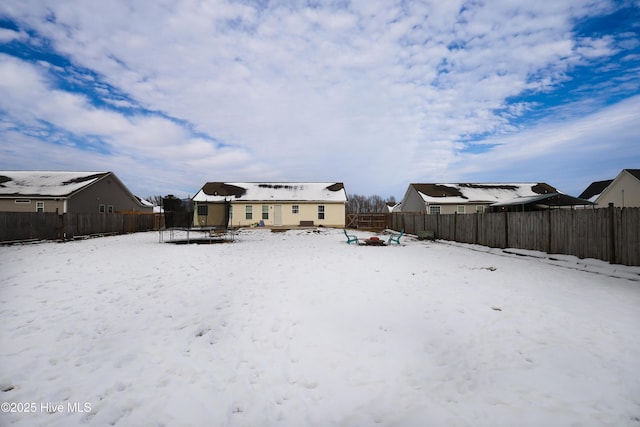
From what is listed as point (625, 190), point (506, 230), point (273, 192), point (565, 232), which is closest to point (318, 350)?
point (565, 232)

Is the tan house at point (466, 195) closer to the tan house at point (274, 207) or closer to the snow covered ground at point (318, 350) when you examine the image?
the tan house at point (274, 207)

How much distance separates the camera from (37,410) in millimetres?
3229

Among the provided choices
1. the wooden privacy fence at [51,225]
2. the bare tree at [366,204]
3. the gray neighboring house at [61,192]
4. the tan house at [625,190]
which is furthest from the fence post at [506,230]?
the bare tree at [366,204]

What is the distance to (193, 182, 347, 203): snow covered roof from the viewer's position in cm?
3259

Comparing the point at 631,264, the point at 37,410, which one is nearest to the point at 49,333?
the point at 37,410

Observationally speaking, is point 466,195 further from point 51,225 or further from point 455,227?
point 51,225

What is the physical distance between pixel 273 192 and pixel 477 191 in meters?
23.7

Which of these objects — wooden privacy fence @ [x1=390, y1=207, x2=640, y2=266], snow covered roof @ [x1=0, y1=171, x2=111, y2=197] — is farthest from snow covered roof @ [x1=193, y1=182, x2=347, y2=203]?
wooden privacy fence @ [x1=390, y1=207, x2=640, y2=266]

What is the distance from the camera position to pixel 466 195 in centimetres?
3228

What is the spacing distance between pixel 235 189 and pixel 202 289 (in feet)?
93.3

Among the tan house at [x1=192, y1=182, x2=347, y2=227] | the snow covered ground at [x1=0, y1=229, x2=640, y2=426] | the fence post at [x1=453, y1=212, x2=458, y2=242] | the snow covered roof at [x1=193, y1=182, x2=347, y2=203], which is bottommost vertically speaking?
the snow covered ground at [x1=0, y1=229, x2=640, y2=426]

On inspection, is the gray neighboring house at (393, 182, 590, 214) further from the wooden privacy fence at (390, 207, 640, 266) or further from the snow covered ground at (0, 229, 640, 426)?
the snow covered ground at (0, 229, 640, 426)

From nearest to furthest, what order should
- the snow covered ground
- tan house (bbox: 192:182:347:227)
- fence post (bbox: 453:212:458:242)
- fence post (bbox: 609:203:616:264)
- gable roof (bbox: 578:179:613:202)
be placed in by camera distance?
the snow covered ground < fence post (bbox: 609:203:616:264) < fence post (bbox: 453:212:458:242) < tan house (bbox: 192:182:347:227) < gable roof (bbox: 578:179:613:202)

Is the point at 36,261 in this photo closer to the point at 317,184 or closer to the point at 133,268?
the point at 133,268
